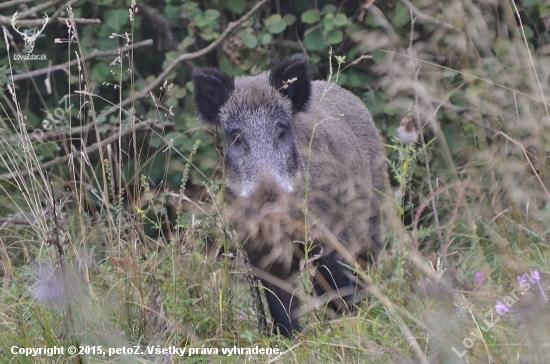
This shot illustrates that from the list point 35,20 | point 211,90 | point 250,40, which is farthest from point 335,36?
point 35,20

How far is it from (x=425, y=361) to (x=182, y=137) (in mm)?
3736

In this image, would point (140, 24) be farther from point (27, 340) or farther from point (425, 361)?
point (425, 361)

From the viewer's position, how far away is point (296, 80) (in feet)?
15.3

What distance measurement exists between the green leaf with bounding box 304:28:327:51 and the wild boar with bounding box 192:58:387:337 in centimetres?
106

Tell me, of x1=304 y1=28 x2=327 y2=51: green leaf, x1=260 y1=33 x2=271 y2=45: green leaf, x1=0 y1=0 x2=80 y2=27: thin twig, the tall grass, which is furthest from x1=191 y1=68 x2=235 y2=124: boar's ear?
x1=304 y1=28 x2=327 y2=51: green leaf

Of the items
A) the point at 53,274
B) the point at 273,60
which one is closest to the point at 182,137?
the point at 273,60

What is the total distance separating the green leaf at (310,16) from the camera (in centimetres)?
607

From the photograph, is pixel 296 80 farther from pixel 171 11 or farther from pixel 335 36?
pixel 171 11

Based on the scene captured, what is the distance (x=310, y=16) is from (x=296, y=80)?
1577mm

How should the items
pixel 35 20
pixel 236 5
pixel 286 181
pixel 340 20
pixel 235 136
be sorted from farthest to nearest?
pixel 236 5
pixel 340 20
pixel 35 20
pixel 235 136
pixel 286 181

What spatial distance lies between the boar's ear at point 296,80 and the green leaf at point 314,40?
1.47m

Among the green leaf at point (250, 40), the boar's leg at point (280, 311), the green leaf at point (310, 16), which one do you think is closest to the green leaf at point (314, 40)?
the green leaf at point (310, 16)

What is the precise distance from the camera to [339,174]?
4.86 meters

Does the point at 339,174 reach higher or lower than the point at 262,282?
higher
